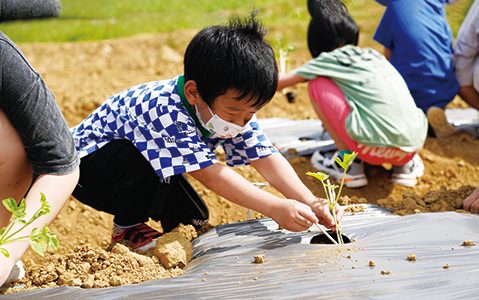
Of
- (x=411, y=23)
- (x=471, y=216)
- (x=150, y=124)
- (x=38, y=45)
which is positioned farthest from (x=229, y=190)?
(x=38, y=45)

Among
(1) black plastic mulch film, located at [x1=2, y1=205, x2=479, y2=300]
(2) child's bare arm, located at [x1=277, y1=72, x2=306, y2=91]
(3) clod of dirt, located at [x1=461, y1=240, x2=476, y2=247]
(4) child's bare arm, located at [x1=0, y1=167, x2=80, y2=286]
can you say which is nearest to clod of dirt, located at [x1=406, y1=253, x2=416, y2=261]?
(1) black plastic mulch film, located at [x1=2, y1=205, x2=479, y2=300]

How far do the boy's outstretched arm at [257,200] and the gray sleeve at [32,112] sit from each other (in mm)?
495

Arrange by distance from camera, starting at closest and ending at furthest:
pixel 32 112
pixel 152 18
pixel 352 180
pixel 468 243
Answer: pixel 32 112 → pixel 468 243 → pixel 352 180 → pixel 152 18

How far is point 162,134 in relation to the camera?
2.61 metres

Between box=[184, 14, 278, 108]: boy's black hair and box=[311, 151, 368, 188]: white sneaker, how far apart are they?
1.32 meters

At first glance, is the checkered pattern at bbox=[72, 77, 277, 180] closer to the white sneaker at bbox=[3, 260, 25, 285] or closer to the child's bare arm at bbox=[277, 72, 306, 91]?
the white sneaker at bbox=[3, 260, 25, 285]

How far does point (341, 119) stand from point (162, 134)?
124 cm

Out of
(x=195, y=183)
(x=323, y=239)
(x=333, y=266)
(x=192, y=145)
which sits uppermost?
(x=192, y=145)

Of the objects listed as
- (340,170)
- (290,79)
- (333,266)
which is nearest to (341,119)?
(340,170)

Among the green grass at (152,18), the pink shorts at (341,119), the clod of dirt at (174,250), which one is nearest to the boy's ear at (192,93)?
the clod of dirt at (174,250)

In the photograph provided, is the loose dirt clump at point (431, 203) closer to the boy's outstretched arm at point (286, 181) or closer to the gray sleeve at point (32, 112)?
the boy's outstretched arm at point (286, 181)

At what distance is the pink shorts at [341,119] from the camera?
359 centimetres

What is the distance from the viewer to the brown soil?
8.24 feet

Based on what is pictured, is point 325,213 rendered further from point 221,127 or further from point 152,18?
point 152,18
